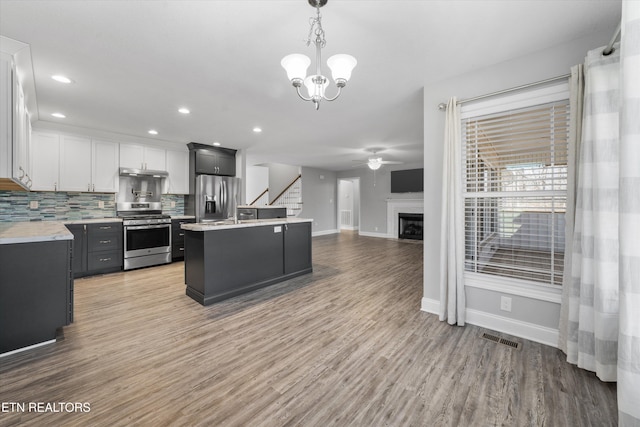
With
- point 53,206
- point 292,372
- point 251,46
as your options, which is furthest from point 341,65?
point 53,206

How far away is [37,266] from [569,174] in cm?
417

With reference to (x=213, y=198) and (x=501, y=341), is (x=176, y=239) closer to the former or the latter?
(x=213, y=198)

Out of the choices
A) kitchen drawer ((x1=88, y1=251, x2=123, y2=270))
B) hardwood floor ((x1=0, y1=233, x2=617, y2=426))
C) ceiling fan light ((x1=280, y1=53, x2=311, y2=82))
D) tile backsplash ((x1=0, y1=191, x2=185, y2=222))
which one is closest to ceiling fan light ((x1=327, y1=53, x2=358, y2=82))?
ceiling fan light ((x1=280, y1=53, x2=311, y2=82))

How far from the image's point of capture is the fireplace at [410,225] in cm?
835

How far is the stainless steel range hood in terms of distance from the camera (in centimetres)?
482

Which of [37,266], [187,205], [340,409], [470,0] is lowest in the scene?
[340,409]

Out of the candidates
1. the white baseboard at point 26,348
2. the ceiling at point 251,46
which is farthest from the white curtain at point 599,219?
the white baseboard at point 26,348

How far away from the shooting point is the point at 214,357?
2.03m

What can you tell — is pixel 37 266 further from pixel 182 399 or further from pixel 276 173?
pixel 276 173

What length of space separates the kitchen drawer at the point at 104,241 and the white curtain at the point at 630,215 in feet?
19.1

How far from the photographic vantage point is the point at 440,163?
8.93 ft

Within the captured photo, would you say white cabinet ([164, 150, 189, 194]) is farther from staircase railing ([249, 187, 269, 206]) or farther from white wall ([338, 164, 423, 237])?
white wall ([338, 164, 423, 237])

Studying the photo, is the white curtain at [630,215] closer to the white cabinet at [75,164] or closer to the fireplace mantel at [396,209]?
the white cabinet at [75,164]

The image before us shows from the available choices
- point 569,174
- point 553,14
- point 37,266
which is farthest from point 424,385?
point 37,266
